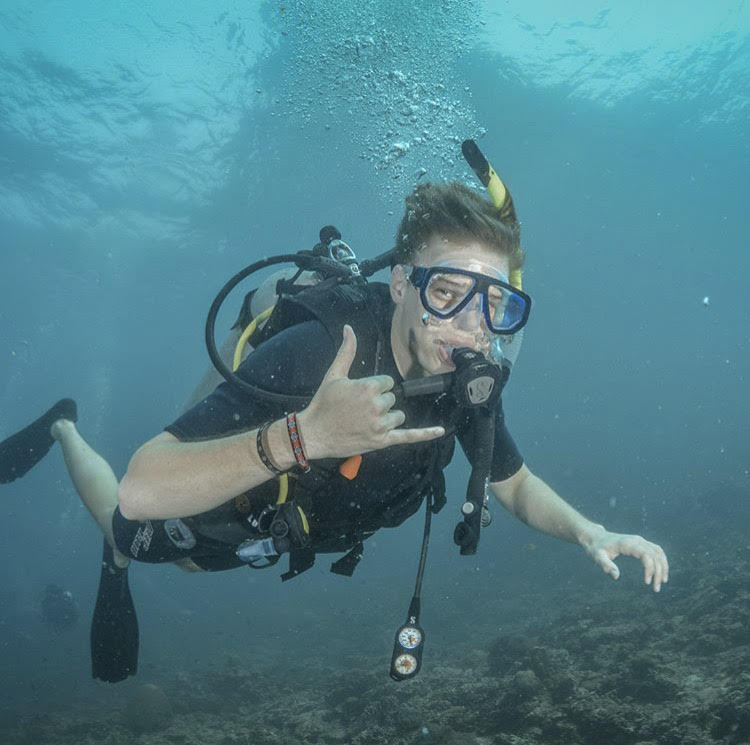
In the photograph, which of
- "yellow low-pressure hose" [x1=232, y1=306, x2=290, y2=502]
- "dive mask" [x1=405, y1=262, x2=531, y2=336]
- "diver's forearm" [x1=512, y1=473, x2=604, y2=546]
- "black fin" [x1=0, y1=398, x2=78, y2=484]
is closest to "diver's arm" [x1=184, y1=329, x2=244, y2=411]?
"yellow low-pressure hose" [x1=232, y1=306, x2=290, y2=502]

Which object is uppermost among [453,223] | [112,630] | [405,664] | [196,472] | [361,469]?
[453,223]

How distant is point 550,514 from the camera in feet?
13.0

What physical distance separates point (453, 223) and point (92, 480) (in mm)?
4874

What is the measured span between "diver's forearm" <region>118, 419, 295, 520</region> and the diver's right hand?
0.46ft

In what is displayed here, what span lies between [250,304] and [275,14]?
57.3 feet

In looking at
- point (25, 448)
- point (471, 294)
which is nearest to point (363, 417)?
point (471, 294)

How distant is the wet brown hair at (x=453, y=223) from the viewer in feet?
10.4

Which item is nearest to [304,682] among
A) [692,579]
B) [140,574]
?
[692,579]

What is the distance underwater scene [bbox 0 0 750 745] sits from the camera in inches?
121

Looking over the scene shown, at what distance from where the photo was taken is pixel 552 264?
46500 mm

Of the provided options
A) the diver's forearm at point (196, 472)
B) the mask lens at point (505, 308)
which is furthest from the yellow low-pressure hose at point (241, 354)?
the mask lens at point (505, 308)

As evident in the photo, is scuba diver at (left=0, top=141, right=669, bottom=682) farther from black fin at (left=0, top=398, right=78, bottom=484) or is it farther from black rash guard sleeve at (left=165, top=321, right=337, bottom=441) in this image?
black fin at (left=0, top=398, right=78, bottom=484)

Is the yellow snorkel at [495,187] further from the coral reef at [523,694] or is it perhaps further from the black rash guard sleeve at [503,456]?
the coral reef at [523,694]

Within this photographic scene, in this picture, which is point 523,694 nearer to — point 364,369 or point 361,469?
point 361,469
